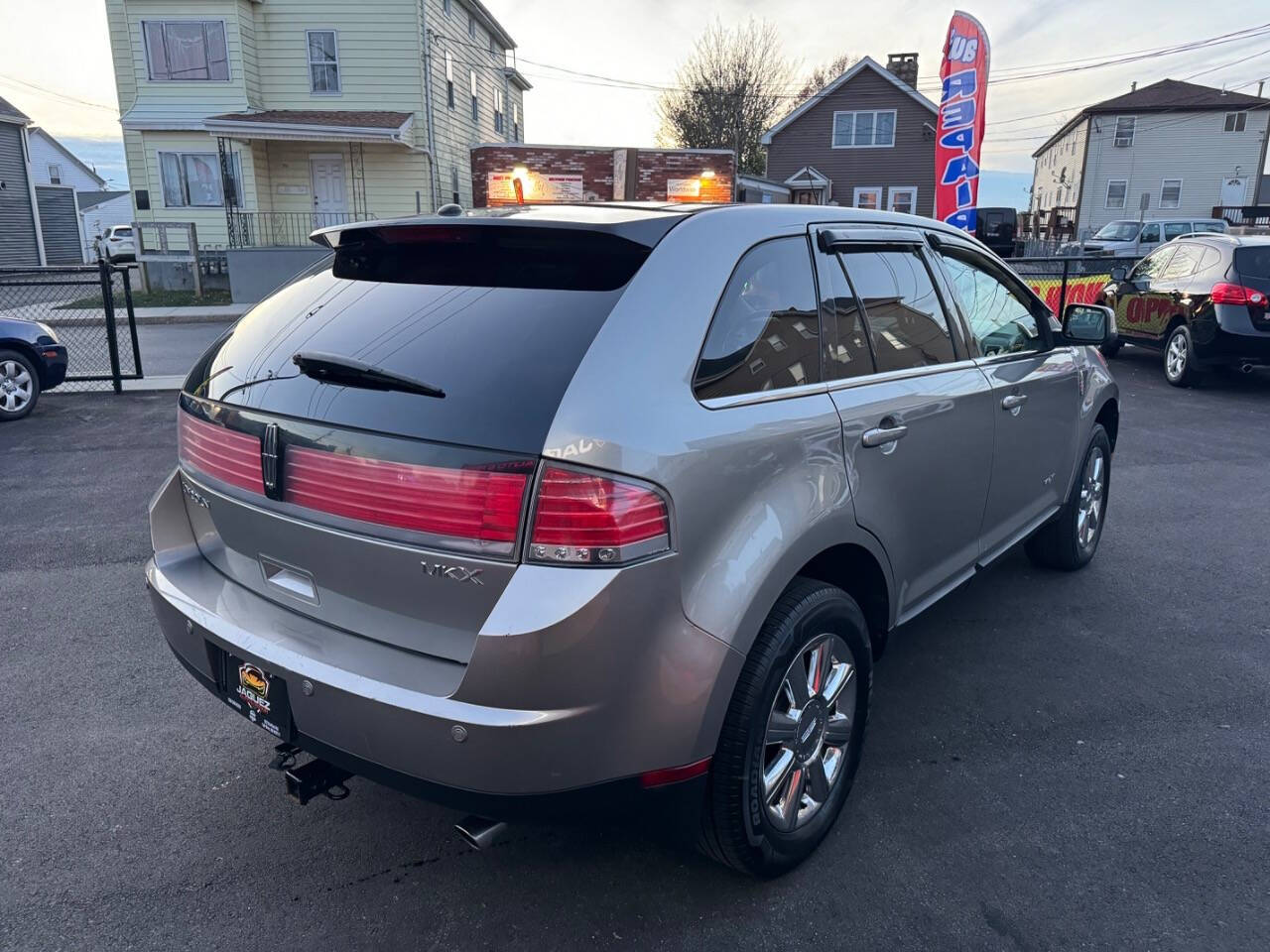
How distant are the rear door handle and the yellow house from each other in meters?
22.4

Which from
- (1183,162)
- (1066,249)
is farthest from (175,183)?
(1183,162)

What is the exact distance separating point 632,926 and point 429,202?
2534cm

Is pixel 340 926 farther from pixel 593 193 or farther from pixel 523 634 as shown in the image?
pixel 593 193

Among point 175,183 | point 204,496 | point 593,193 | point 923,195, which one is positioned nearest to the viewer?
point 204,496

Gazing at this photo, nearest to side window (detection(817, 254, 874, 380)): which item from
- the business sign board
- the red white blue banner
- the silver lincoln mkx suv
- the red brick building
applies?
the silver lincoln mkx suv

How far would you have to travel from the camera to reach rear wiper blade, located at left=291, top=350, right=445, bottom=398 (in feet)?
7.16

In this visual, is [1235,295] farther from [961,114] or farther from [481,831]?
[481,831]

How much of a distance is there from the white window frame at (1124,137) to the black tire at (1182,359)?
44.4 metres

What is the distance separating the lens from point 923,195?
39.1 meters

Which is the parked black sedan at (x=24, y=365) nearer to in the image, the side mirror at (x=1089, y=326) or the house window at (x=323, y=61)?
the side mirror at (x=1089, y=326)

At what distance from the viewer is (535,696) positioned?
199cm

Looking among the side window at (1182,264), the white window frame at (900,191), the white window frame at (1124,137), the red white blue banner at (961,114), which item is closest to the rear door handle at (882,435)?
the side window at (1182,264)

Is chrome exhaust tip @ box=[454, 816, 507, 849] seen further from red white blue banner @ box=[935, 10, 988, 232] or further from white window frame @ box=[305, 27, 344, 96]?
white window frame @ box=[305, 27, 344, 96]

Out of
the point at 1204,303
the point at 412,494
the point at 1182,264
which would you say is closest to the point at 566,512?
the point at 412,494
